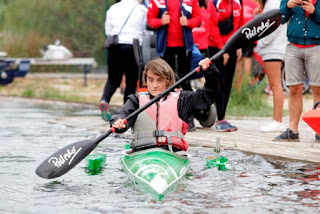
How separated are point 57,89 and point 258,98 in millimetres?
6003

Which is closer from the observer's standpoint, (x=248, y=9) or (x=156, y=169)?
(x=156, y=169)

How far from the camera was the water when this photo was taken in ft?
15.8

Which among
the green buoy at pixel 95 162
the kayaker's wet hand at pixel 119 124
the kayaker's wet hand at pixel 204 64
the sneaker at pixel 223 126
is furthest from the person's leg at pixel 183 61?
the kayaker's wet hand at pixel 119 124

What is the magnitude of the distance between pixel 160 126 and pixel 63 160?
0.87m

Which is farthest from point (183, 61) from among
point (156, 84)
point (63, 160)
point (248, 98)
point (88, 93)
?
point (88, 93)

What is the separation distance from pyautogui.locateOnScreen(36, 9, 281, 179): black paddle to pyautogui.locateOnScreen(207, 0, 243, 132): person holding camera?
1912 mm

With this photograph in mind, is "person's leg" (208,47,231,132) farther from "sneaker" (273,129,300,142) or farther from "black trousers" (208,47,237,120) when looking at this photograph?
"sneaker" (273,129,300,142)

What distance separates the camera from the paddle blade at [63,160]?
5711 mm

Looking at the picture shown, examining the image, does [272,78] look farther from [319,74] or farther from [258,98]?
[258,98]

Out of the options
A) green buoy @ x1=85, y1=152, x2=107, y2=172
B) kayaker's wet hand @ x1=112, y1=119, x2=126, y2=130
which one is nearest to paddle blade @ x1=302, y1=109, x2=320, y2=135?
kayaker's wet hand @ x1=112, y1=119, x2=126, y2=130

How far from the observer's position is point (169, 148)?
587cm

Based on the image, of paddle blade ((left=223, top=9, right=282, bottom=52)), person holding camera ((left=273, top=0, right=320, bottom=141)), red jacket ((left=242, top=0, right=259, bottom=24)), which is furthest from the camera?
red jacket ((left=242, top=0, right=259, bottom=24))

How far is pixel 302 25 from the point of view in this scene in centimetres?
738

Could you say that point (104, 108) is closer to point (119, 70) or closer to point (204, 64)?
point (119, 70)
